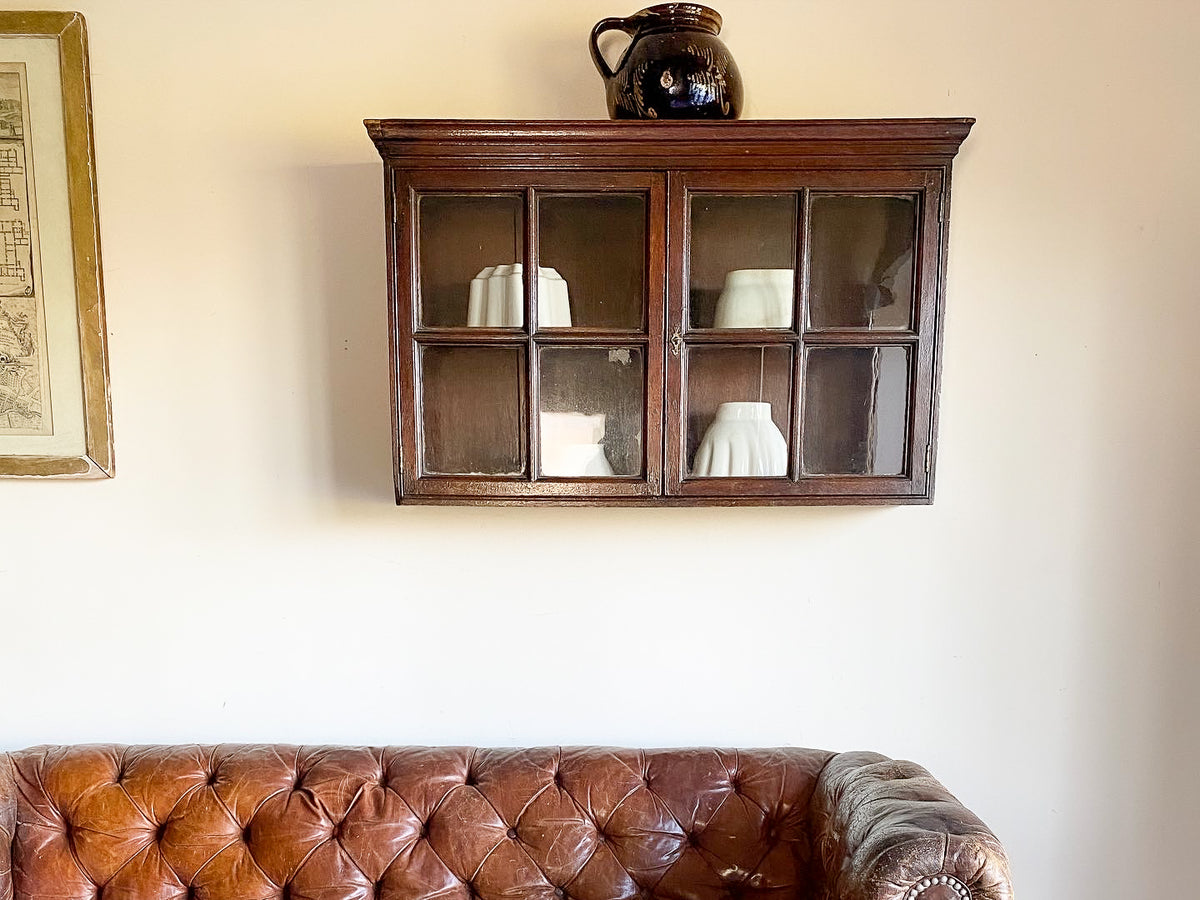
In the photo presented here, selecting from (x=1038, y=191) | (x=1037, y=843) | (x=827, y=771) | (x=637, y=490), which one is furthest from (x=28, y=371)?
(x=1037, y=843)

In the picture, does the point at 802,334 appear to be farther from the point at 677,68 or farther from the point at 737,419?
the point at 677,68

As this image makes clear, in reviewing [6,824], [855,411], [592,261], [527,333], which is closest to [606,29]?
[592,261]

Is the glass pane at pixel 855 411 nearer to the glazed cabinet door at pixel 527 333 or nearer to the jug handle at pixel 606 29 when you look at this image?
the glazed cabinet door at pixel 527 333

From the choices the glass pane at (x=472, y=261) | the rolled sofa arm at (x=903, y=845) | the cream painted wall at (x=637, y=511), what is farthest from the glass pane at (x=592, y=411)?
the rolled sofa arm at (x=903, y=845)

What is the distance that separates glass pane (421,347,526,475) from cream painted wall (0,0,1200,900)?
0.22 meters

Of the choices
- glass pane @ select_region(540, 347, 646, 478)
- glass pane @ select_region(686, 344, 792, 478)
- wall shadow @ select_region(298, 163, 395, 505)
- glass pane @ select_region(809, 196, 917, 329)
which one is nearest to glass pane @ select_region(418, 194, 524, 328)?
glass pane @ select_region(540, 347, 646, 478)

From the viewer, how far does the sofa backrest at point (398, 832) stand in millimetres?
1285

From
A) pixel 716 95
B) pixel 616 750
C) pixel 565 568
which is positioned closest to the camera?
pixel 716 95

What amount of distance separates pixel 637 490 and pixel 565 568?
0.99ft

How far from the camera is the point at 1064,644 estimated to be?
1.51 metres

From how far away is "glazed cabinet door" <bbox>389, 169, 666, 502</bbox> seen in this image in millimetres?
1267

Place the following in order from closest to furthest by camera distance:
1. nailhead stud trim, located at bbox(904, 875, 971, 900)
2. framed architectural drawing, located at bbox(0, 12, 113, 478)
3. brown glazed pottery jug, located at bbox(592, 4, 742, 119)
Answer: nailhead stud trim, located at bbox(904, 875, 971, 900) → brown glazed pottery jug, located at bbox(592, 4, 742, 119) → framed architectural drawing, located at bbox(0, 12, 113, 478)

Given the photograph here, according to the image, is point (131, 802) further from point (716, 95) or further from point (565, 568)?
point (716, 95)

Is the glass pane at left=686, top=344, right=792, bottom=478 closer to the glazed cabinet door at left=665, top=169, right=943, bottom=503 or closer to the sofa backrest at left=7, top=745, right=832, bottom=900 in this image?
the glazed cabinet door at left=665, top=169, right=943, bottom=503
